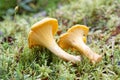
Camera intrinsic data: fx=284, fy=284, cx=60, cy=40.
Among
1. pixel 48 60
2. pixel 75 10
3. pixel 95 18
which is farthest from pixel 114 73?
pixel 75 10

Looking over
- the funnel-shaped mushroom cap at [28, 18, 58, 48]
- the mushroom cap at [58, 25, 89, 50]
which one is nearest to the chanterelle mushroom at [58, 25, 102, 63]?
the mushroom cap at [58, 25, 89, 50]

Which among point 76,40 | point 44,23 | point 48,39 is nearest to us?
point 44,23

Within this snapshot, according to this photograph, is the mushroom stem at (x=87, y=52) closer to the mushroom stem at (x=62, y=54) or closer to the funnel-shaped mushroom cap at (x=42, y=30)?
the mushroom stem at (x=62, y=54)

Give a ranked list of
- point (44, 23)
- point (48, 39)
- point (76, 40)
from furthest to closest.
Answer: point (76, 40) < point (48, 39) < point (44, 23)

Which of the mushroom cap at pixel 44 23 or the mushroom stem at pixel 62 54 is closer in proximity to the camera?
the mushroom cap at pixel 44 23

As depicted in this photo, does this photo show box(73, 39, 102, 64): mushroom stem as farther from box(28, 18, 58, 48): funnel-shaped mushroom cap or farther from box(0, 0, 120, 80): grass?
box(28, 18, 58, 48): funnel-shaped mushroom cap

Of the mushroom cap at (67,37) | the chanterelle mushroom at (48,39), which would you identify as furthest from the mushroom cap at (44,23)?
the mushroom cap at (67,37)

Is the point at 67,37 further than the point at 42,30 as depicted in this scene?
Yes

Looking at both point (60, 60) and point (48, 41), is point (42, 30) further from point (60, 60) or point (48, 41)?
point (60, 60)

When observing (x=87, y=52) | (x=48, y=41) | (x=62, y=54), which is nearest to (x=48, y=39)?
(x=48, y=41)
